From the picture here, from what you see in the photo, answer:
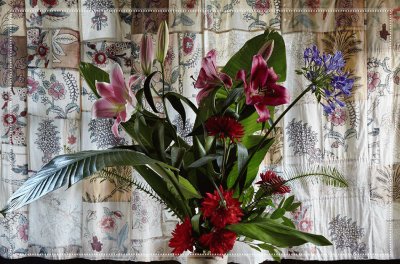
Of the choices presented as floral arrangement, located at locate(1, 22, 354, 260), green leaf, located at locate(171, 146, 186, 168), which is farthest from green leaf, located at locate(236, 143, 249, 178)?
green leaf, located at locate(171, 146, 186, 168)

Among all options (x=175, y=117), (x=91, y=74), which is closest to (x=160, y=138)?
(x=91, y=74)

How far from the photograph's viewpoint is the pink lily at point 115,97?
0.86 metres

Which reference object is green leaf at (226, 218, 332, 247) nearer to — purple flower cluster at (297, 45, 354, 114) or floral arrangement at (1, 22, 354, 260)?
floral arrangement at (1, 22, 354, 260)

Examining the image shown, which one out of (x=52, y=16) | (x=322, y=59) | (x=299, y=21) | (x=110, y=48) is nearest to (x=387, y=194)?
(x=299, y=21)

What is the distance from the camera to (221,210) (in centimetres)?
82

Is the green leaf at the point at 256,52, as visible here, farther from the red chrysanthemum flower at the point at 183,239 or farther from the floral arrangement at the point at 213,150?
the red chrysanthemum flower at the point at 183,239

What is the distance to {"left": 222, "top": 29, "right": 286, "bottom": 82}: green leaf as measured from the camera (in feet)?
3.33

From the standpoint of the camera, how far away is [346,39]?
165 centimetres

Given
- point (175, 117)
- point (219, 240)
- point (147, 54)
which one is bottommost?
point (219, 240)

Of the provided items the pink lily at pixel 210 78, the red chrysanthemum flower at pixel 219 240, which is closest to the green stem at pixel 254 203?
the red chrysanthemum flower at pixel 219 240

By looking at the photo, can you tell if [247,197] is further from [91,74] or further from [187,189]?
[91,74]

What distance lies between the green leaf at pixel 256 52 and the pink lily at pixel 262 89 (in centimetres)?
17

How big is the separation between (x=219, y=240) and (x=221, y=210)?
0.06 meters

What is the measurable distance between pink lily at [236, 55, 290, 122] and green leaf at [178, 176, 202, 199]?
17 centimetres
